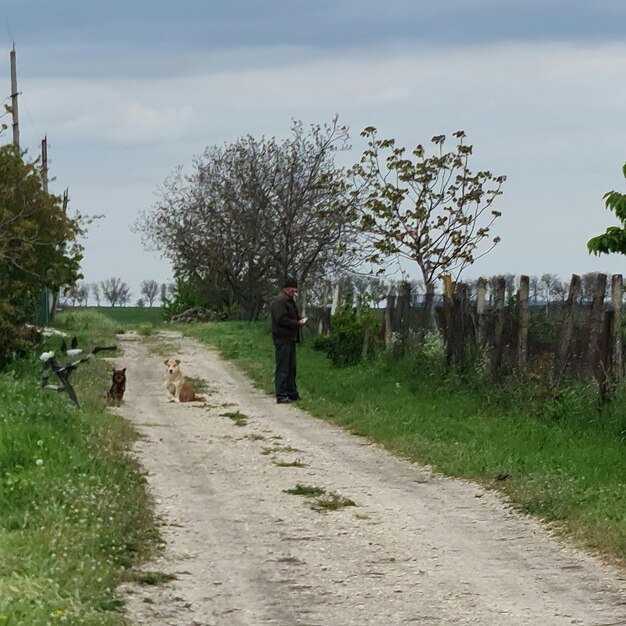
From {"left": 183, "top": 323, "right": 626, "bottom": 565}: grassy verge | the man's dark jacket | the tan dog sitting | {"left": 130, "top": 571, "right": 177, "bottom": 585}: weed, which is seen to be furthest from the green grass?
{"left": 130, "top": 571, "right": 177, "bottom": 585}: weed

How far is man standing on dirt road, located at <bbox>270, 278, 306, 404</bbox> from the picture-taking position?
1908 centimetres

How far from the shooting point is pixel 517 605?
682 cm

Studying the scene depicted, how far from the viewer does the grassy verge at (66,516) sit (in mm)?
6547

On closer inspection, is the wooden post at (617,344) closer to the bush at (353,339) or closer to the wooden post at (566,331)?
the wooden post at (566,331)

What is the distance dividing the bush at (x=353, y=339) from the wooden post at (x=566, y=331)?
8.48m

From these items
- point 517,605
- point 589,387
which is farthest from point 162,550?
point 589,387

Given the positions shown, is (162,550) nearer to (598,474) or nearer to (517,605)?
(517,605)

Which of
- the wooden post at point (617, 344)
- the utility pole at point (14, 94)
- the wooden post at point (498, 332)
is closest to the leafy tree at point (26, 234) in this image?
the utility pole at point (14, 94)

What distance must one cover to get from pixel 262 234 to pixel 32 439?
3473 cm

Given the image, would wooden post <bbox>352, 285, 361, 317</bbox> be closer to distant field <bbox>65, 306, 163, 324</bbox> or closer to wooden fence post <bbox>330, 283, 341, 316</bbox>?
wooden fence post <bbox>330, 283, 341, 316</bbox>

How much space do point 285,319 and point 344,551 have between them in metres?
11.1

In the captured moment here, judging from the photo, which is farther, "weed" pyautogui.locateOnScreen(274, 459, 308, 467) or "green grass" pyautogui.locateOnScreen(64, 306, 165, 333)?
"green grass" pyautogui.locateOnScreen(64, 306, 165, 333)

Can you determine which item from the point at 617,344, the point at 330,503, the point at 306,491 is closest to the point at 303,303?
the point at 617,344

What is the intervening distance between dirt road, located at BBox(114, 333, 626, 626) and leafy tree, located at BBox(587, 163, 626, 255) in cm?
511
